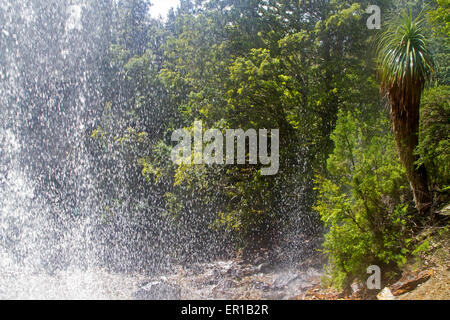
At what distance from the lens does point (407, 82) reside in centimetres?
577

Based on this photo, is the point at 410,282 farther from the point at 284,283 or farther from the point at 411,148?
the point at 284,283

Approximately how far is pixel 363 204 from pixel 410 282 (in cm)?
144

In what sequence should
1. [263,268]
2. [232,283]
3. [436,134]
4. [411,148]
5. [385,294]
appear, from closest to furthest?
[385,294] → [436,134] → [411,148] → [232,283] → [263,268]

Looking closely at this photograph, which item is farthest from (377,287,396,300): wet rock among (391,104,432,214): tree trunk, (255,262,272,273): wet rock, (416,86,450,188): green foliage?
(255,262,272,273): wet rock

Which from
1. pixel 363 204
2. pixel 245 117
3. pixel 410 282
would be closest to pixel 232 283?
pixel 245 117

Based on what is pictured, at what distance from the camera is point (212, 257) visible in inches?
473

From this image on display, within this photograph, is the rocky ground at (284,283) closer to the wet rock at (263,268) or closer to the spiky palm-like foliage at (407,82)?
the wet rock at (263,268)

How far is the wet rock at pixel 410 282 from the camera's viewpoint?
206 inches

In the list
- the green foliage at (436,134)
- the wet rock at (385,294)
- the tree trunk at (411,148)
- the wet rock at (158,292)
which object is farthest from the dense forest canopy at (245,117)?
the wet rock at (158,292)

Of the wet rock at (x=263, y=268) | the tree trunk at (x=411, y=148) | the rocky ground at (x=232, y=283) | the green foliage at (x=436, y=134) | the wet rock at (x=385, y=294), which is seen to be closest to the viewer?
the wet rock at (x=385, y=294)

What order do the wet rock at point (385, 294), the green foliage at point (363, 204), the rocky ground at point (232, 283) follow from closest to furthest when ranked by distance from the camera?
the wet rock at point (385, 294), the green foliage at point (363, 204), the rocky ground at point (232, 283)

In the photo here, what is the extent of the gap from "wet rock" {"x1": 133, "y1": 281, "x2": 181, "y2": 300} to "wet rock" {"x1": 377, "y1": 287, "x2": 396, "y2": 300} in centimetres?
511

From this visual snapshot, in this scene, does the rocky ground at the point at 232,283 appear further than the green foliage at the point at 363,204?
Yes
